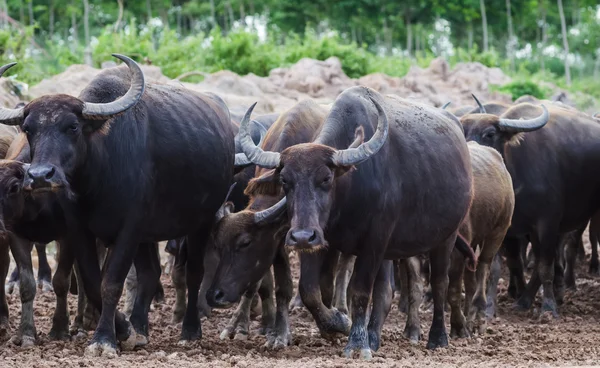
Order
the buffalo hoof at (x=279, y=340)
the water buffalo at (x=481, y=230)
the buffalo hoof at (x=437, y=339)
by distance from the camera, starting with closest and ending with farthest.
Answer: the buffalo hoof at (x=279, y=340)
the buffalo hoof at (x=437, y=339)
the water buffalo at (x=481, y=230)

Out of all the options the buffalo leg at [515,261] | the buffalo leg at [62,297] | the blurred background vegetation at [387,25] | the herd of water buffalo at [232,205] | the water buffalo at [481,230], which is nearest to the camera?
the herd of water buffalo at [232,205]

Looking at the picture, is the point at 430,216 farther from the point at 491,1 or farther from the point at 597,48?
the point at 597,48

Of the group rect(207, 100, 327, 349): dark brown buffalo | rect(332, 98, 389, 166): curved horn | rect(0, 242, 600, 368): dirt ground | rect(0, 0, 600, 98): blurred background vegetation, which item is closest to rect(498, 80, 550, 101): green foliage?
rect(0, 0, 600, 98): blurred background vegetation

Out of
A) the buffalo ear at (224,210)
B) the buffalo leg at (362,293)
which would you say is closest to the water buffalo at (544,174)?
the buffalo ear at (224,210)

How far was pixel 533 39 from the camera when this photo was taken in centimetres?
6762

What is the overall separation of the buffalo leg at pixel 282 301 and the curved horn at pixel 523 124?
4090 millimetres

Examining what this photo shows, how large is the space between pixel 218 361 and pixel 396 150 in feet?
7.75

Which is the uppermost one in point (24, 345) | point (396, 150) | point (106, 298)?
point (396, 150)

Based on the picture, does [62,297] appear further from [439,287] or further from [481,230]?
[481,230]

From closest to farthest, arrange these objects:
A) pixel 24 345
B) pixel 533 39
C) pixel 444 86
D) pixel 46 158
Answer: pixel 46 158, pixel 24 345, pixel 444 86, pixel 533 39

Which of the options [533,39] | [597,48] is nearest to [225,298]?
[597,48]

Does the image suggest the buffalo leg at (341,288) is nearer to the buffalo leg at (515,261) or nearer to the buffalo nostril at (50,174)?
the buffalo leg at (515,261)

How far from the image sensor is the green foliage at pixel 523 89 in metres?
31.1

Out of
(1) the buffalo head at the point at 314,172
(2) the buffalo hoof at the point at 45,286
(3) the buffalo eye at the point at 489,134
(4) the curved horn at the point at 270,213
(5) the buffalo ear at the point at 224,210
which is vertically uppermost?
(1) the buffalo head at the point at 314,172
